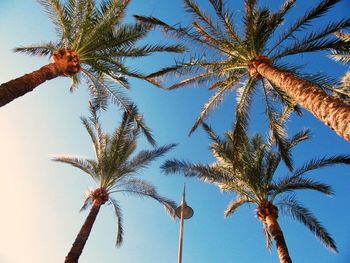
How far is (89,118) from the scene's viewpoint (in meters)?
16.2

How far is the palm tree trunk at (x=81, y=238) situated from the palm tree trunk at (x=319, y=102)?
8370 mm

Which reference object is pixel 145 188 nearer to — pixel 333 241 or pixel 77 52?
pixel 77 52

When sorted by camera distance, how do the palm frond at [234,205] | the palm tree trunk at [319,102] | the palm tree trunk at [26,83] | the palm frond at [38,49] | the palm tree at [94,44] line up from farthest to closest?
the palm frond at [234,205]
the palm frond at [38,49]
the palm tree at [94,44]
the palm tree trunk at [26,83]
the palm tree trunk at [319,102]

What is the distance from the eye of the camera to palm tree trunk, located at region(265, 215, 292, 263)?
38.8 feet

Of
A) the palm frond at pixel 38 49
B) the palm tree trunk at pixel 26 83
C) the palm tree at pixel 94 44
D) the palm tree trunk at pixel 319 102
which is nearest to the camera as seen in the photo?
the palm tree trunk at pixel 319 102

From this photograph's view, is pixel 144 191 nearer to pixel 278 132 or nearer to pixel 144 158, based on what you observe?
pixel 144 158

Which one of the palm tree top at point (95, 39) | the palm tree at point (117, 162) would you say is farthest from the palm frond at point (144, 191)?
the palm tree top at point (95, 39)

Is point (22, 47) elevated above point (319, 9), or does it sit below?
above

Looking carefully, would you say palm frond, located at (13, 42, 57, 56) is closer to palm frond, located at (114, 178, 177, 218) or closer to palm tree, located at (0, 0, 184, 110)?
Result: palm tree, located at (0, 0, 184, 110)

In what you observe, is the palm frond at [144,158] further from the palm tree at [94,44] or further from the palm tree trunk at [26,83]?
the palm tree trunk at [26,83]

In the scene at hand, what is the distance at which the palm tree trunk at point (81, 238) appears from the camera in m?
11.6

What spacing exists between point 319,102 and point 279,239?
24.0ft

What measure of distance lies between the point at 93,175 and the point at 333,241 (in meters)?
10.5

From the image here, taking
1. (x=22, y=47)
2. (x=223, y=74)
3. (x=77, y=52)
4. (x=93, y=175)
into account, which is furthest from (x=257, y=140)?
(x=22, y=47)
